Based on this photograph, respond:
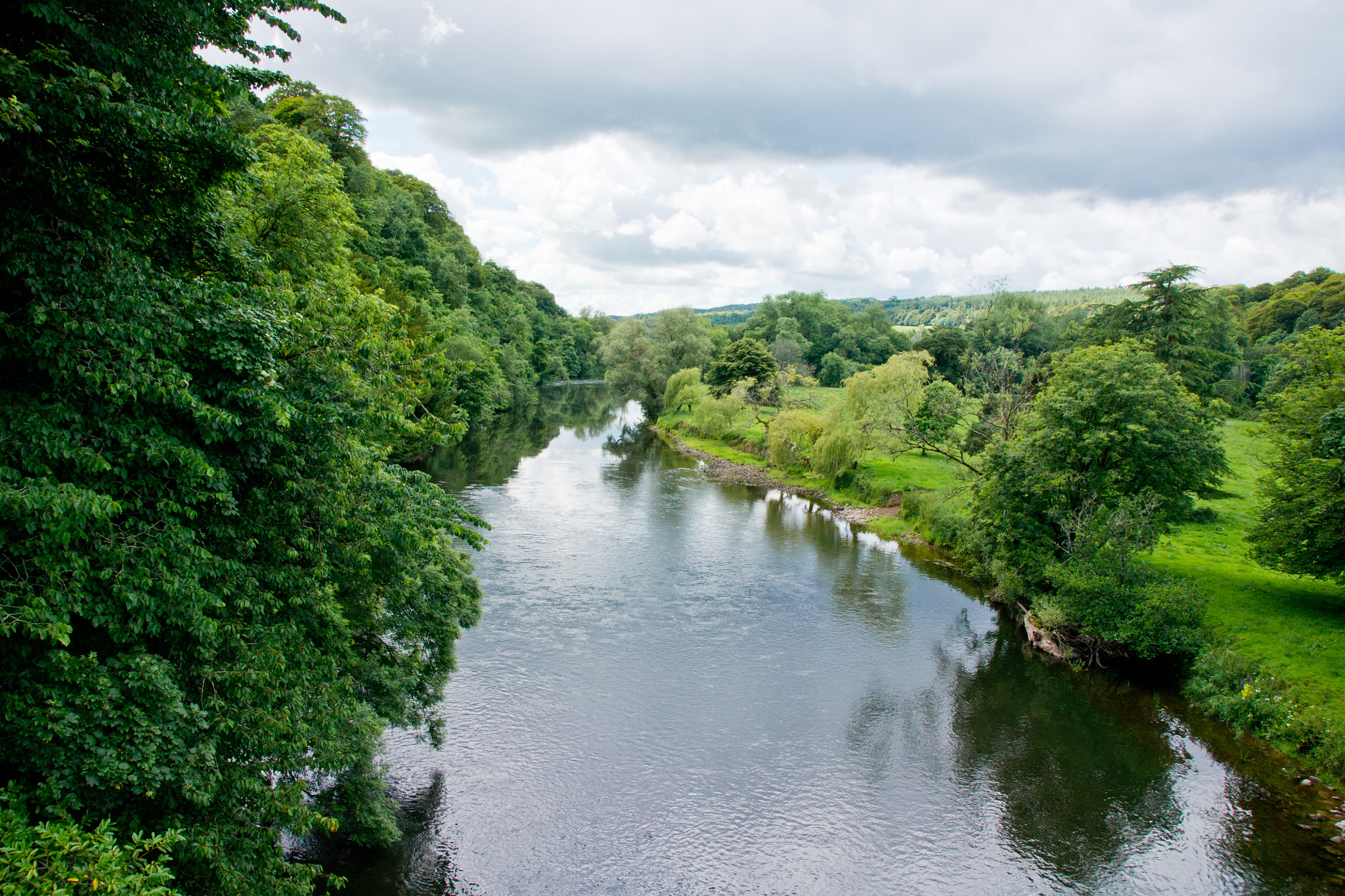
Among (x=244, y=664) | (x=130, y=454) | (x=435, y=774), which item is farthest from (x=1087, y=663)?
(x=130, y=454)

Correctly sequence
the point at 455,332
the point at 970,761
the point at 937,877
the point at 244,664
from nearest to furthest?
the point at 244,664, the point at 937,877, the point at 970,761, the point at 455,332

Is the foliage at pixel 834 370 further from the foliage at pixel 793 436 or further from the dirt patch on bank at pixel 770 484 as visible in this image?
the foliage at pixel 793 436

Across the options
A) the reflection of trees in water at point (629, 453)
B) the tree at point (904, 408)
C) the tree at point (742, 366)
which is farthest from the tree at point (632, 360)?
the tree at point (904, 408)

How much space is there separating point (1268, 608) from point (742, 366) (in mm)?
47203

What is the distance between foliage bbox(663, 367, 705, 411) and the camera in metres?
68.6

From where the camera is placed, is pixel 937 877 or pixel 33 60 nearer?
pixel 33 60

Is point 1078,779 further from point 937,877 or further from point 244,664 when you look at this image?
point 244,664

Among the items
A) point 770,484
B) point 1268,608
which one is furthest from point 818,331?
point 1268,608

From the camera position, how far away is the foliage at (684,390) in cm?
6862

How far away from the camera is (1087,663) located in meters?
22.0

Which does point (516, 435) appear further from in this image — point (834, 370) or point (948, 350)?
point (834, 370)

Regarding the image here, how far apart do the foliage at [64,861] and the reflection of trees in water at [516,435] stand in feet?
111

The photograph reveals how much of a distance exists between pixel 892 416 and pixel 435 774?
32081mm

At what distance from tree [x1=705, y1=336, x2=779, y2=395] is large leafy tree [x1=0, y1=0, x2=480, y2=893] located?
5562 centimetres
